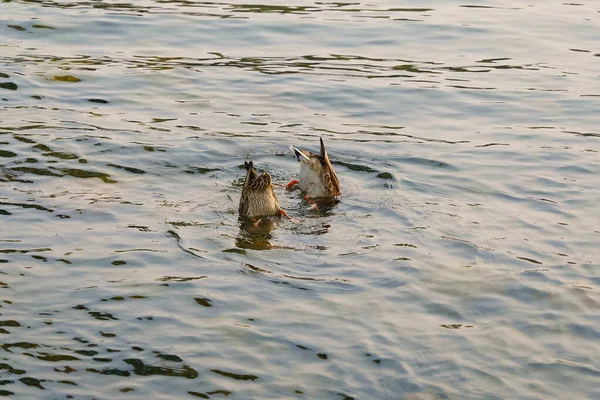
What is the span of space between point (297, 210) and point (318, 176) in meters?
0.44

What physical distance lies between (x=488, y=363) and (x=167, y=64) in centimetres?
998

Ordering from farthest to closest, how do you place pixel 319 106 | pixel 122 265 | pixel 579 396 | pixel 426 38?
1. pixel 426 38
2. pixel 319 106
3. pixel 122 265
4. pixel 579 396

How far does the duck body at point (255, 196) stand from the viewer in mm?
9938

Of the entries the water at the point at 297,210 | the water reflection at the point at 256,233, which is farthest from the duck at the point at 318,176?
the water reflection at the point at 256,233

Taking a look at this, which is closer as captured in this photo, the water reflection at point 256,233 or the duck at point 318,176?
the water reflection at point 256,233

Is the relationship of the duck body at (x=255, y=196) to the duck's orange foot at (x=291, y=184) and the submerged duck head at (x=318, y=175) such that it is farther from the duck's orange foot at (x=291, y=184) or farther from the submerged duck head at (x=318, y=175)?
the duck's orange foot at (x=291, y=184)

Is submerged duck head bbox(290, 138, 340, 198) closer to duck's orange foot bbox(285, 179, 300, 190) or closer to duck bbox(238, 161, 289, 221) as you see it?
duck's orange foot bbox(285, 179, 300, 190)

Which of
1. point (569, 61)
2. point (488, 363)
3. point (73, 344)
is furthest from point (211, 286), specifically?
point (569, 61)

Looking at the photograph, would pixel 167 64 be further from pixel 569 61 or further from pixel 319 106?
pixel 569 61

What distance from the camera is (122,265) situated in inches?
324

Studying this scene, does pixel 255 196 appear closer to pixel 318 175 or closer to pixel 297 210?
pixel 297 210

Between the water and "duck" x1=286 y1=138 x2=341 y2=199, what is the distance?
7.8 inches

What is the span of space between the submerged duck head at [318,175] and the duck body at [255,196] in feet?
2.83

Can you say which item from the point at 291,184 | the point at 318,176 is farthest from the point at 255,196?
the point at 291,184
